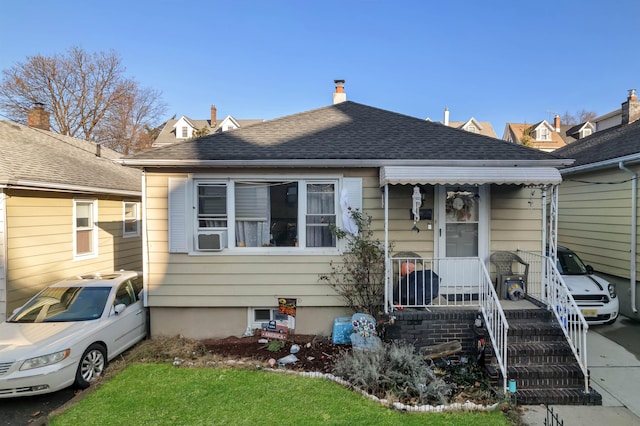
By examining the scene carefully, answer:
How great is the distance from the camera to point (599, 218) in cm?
859

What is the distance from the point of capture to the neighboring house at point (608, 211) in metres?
7.54

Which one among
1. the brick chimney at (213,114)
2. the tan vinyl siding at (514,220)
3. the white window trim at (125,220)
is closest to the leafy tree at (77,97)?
the brick chimney at (213,114)

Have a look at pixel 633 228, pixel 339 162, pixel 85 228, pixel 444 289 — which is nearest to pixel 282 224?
pixel 339 162

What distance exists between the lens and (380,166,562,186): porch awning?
210 inches

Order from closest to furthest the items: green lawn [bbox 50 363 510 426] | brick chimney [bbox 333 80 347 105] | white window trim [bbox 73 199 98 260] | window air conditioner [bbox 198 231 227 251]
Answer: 1. green lawn [bbox 50 363 510 426]
2. window air conditioner [bbox 198 231 227 251]
3. white window trim [bbox 73 199 98 260]
4. brick chimney [bbox 333 80 347 105]

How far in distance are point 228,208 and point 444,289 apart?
13.6ft

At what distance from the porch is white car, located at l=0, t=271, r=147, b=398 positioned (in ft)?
14.1

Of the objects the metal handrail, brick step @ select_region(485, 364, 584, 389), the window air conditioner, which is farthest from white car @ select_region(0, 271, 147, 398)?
the metal handrail

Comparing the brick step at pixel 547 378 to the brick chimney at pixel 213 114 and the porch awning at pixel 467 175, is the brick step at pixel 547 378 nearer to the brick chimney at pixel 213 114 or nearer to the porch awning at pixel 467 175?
the porch awning at pixel 467 175

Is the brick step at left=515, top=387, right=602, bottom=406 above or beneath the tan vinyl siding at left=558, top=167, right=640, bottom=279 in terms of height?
beneath

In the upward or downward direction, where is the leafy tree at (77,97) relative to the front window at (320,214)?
upward

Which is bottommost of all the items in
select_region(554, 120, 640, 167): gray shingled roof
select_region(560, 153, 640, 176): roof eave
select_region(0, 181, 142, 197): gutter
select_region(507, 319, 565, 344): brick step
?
select_region(507, 319, 565, 344): brick step

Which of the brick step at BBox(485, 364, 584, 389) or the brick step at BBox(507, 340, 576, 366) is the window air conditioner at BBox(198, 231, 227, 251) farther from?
the brick step at BBox(507, 340, 576, 366)

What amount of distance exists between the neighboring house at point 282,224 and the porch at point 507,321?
43 cm
